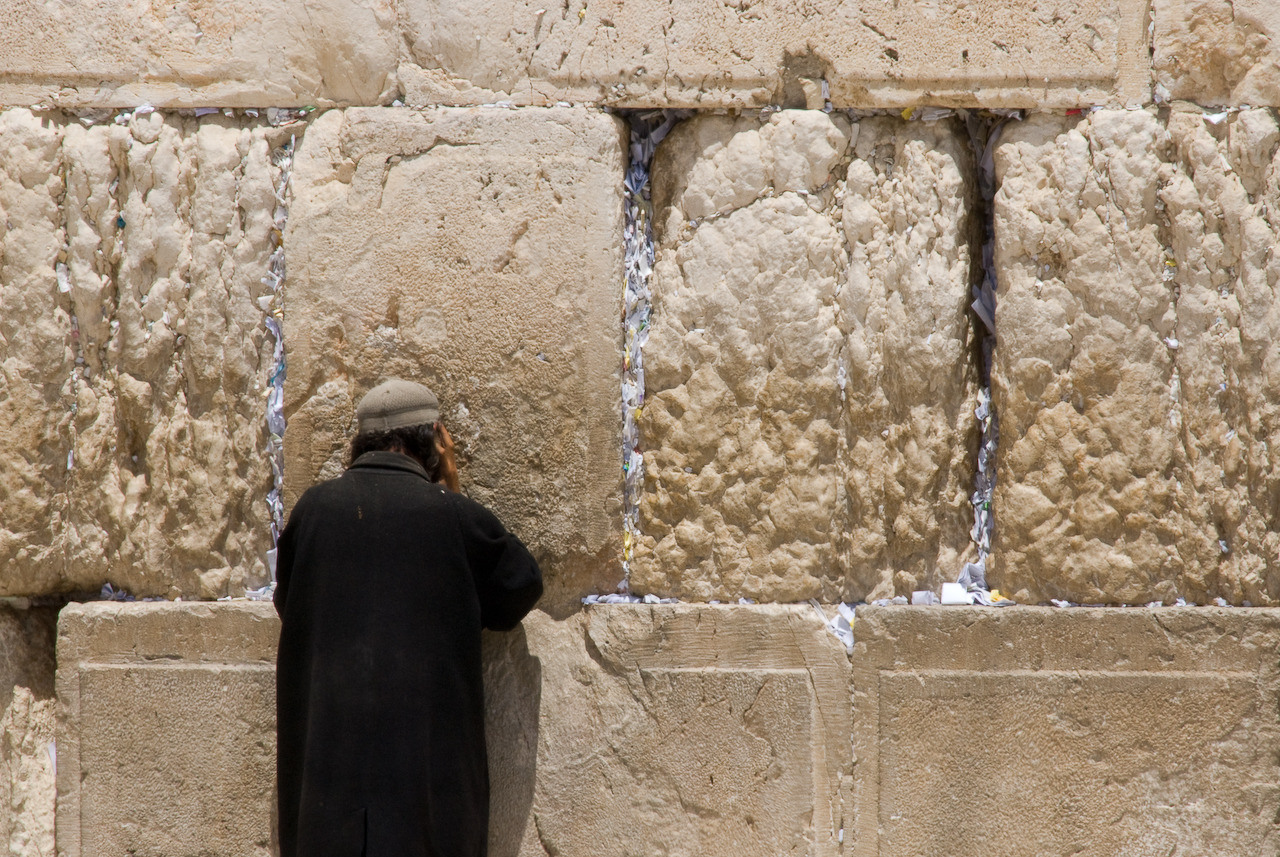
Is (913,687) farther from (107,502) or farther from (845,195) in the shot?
(107,502)

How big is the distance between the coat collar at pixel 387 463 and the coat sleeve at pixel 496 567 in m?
0.13

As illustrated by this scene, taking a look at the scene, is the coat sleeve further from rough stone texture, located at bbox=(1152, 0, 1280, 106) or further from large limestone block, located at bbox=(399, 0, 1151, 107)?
rough stone texture, located at bbox=(1152, 0, 1280, 106)

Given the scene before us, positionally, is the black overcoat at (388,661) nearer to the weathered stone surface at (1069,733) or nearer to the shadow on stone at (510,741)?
the shadow on stone at (510,741)

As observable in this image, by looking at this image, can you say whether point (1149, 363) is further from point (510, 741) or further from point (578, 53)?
point (510, 741)

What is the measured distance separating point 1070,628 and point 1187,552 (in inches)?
13.1

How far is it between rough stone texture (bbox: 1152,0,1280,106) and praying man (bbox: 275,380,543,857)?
1.88 metres

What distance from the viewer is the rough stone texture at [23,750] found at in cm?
254

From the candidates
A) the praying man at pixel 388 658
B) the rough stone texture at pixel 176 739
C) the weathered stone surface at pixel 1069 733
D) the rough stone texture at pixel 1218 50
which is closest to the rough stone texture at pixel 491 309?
the praying man at pixel 388 658

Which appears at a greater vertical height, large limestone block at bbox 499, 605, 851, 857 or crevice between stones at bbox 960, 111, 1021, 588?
crevice between stones at bbox 960, 111, 1021, 588

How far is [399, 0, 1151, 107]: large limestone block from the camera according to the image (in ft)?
7.60

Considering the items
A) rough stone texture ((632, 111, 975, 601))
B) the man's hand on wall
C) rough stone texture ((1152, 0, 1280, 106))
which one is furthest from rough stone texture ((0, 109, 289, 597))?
rough stone texture ((1152, 0, 1280, 106))

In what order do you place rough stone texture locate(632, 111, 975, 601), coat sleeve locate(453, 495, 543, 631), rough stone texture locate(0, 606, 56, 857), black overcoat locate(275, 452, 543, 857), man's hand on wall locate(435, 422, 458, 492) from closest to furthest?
black overcoat locate(275, 452, 543, 857), coat sleeve locate(453, 495, 543, 631), man's hand on wall locate(435, 422, 458, 492), rough stone texture locate(632, 111, 975, 601), rough stone texture locate(0, 606, 56, 857)

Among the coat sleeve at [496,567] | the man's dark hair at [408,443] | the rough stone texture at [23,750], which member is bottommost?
the rough stone texture at [23,750]

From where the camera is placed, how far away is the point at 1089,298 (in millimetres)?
2311
